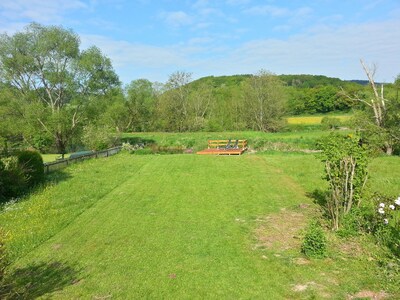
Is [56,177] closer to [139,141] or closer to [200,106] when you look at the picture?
[139,141]

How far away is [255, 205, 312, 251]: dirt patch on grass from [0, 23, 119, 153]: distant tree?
24.2 metres

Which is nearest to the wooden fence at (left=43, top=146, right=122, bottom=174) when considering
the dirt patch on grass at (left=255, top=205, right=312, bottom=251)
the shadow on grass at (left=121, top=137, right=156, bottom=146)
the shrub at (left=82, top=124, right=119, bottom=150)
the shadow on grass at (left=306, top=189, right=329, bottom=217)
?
the shrub at (left=82, top=124, right=119, bottom=150)

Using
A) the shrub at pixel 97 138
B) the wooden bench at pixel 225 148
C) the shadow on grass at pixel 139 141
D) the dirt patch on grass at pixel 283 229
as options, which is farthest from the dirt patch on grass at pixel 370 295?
the shadow on grass at pixel 139 141

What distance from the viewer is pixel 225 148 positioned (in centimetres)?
2764

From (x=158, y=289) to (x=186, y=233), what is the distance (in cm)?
268

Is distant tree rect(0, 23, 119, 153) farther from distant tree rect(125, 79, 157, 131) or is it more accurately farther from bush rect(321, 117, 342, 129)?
bush rect(321, 117, 342, 129)

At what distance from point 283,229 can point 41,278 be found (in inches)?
221

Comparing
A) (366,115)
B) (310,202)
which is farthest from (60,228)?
(366,115)

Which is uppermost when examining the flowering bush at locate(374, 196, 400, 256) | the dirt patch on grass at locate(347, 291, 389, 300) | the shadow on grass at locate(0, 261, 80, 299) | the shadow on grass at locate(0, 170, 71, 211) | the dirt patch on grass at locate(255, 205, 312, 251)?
the shadow on grass at locate(0, 170, 71, 211)

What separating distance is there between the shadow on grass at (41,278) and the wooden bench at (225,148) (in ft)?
65.9

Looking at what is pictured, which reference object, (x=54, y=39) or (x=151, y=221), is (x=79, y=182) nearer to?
(x=151, y=221)

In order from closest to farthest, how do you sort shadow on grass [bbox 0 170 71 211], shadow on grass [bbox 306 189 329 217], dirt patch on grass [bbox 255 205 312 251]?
dirt patch on grass [bbox 255 205 312 251]
shadow on grass [bbox 306 189 329 217]
shadow on grass [bbox 0 170 71 211]

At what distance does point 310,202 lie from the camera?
35.5 feet

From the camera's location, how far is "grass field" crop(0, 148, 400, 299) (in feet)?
18.2
